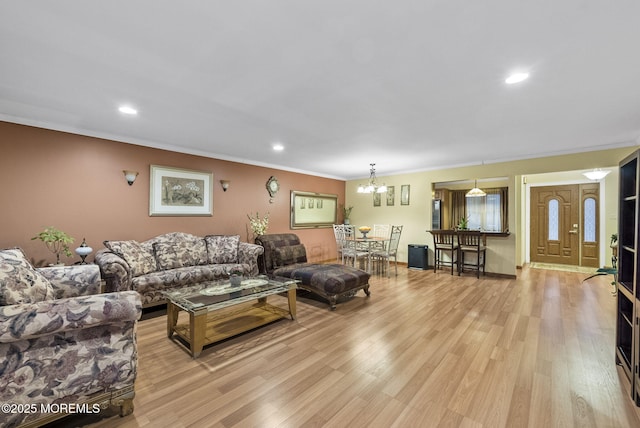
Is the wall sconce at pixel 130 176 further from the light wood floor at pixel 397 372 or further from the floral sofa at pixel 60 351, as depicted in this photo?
the floral sofa at pixel 60 351

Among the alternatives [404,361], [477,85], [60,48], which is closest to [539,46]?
[477,85]

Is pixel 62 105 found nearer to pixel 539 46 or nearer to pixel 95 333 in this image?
pixel 95 333

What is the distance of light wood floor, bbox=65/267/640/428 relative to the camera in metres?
1.68

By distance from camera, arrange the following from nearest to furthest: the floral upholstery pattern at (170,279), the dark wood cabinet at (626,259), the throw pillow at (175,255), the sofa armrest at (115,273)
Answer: the dark wood cabinet at (626,259)
the sofa armrest at (115,273)
the floral upholstery pattern at (170,279)
the throw pillow at (175,255)

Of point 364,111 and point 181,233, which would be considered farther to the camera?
point 181,233

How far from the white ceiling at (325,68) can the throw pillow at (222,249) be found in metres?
1.73

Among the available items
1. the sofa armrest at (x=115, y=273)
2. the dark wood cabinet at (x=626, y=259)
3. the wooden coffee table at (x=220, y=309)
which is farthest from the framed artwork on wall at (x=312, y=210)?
the dark wood cabinet at (x=626, y=259)

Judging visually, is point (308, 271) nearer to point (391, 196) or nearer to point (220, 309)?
point (220, 309)

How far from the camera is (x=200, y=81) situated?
2393mm

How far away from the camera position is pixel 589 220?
6.34m

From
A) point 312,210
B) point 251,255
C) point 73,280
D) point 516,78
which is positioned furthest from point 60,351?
point 312,210

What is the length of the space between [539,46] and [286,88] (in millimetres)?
1920

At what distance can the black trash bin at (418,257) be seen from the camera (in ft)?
20.3

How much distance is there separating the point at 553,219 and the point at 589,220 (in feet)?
2.14
